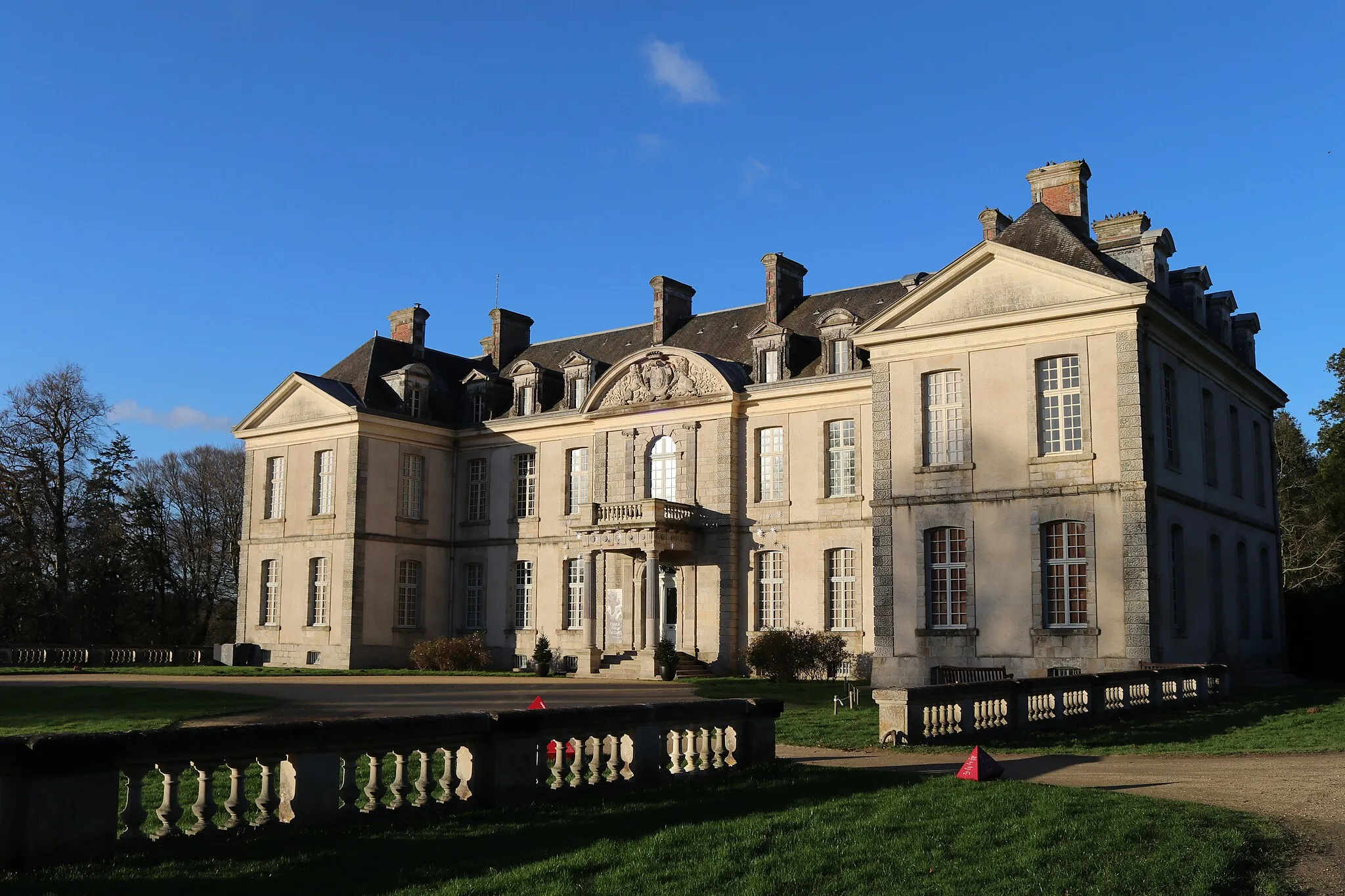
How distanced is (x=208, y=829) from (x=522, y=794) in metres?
2.19

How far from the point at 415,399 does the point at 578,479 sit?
18.6 feet


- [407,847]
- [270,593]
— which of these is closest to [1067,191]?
[407,847]

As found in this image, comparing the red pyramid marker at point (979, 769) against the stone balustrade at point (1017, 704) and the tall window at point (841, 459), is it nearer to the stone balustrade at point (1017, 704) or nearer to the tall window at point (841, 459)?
the stone balustrade at point (1017, 704)

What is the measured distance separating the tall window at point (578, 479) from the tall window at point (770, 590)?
19.8 feet

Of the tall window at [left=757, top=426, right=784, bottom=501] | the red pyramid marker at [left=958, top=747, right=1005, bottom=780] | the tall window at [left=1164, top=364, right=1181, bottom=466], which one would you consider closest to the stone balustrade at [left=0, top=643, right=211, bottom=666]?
the tall window at [left=757, top=426, right=784, bottom=501]

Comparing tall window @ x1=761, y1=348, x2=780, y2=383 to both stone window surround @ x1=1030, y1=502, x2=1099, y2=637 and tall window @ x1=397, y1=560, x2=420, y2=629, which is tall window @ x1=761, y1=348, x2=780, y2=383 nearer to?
stone window surround @ x1=1030, y1=502, x2=1099, y2=637

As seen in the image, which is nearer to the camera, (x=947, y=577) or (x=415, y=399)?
(x=947, y=577)

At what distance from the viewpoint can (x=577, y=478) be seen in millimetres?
35156

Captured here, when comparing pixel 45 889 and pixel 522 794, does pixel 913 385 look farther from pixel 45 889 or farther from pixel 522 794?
pixel 45 889

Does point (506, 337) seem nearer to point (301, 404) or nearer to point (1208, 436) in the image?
point (301, 404)

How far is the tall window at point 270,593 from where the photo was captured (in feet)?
121

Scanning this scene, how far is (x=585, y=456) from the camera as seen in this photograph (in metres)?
35.1

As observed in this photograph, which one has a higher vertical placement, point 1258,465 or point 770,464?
point 770,464

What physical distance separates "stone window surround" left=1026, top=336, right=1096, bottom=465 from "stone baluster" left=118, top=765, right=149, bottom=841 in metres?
18.9
